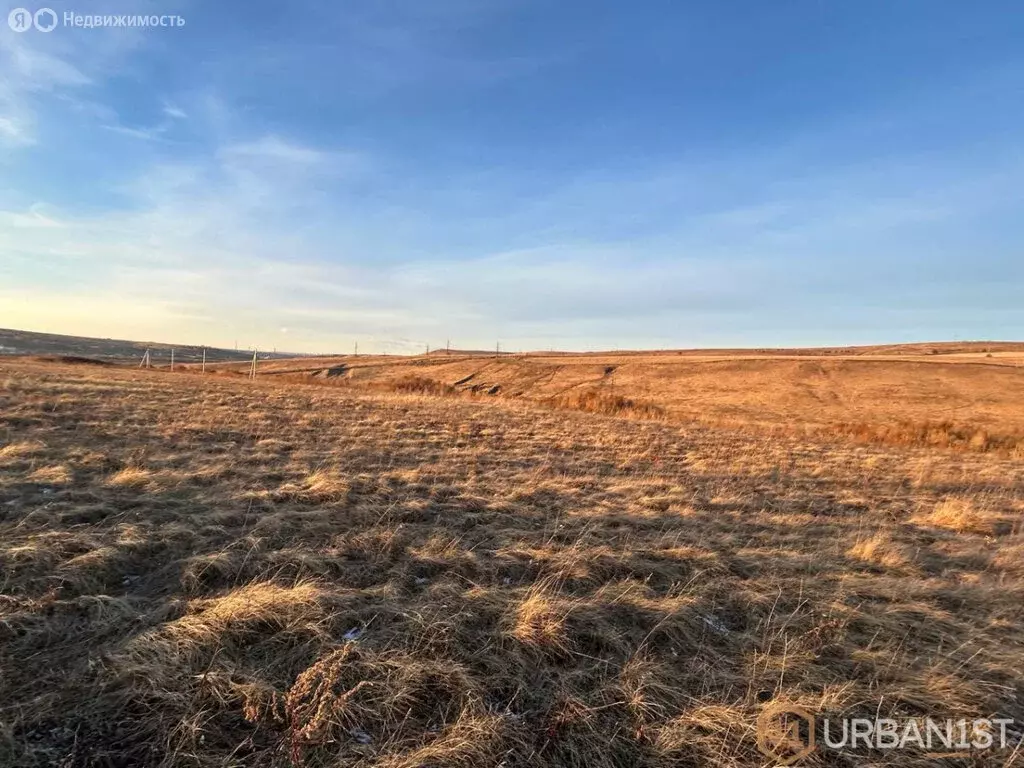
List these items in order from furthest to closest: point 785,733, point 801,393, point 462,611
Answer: point 801,393 < point 462,611 < point 785,733

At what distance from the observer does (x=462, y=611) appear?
4.24 metres

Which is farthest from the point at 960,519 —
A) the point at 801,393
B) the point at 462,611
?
the point at 801,393

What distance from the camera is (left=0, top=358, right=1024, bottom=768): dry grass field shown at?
3.00 meters

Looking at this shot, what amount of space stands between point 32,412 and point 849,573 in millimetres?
17667

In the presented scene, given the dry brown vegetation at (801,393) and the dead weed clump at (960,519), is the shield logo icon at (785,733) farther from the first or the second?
the dry brown vegetation at (801,393)

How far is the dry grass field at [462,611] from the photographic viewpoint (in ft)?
9.83

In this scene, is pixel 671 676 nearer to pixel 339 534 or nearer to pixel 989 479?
pixel 339 534

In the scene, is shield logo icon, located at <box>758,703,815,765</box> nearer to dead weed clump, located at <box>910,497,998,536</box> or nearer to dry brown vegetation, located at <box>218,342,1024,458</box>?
dead weed clump, located at <box>910,497,998,536</box>

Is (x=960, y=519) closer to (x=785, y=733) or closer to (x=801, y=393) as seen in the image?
(x=785, y=733)

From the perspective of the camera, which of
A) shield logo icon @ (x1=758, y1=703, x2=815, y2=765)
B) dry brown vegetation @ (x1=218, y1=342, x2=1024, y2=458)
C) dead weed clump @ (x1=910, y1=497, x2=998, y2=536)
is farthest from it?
dry brown vegetation @ (x1=218, y1=342, x2=1024, y2=458)

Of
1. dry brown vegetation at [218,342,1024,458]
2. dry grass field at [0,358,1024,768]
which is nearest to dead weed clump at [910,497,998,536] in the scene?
dry grass field at [0,358,1024,768]

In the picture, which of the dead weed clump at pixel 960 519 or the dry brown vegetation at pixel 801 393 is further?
the dry brown vegetation at pixel 801 393

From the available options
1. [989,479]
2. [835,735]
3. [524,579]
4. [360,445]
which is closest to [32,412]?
[360,445]

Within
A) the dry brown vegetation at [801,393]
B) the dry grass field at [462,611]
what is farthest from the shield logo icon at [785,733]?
the dry brown vegetation at [801,393]
